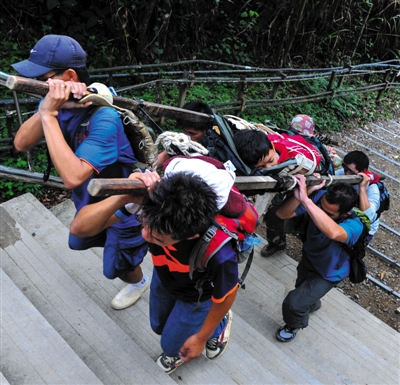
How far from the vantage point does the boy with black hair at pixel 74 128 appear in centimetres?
179

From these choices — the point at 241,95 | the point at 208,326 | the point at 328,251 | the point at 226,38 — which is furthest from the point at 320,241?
the point at 226,38

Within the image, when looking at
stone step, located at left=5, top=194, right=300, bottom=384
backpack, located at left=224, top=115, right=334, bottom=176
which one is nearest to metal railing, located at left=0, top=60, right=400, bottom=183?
stone step, located at left=5, top=194, right=300, bottom=384

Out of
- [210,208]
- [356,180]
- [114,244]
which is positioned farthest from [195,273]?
[356,180]

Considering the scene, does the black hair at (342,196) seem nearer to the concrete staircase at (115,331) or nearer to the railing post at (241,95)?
the concrete staircase at (115,331)

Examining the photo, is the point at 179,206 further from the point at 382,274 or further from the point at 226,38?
the point at 226,38

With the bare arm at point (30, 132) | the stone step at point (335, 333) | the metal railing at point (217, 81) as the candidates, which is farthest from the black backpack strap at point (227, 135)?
the metal railing at point (217, 81)

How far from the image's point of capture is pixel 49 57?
1934 millimetres

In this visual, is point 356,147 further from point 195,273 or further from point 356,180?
point 195,273

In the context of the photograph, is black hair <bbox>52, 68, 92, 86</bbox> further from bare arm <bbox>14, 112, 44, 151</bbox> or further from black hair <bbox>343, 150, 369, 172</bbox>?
black hair <bbox>343, 150, 369, 172</bbox>

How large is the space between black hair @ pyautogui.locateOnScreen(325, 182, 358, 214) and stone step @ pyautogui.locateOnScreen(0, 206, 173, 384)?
1647mm

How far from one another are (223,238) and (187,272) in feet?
1.17

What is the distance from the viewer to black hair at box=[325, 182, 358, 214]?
2.65m

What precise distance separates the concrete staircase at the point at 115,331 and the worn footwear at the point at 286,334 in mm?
58

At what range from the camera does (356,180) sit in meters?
3.17
